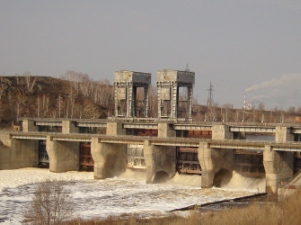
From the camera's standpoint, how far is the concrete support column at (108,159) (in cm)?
5100

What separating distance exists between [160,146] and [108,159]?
6.22m

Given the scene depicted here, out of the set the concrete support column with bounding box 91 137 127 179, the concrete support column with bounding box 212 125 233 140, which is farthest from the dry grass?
the concrete support column with bounding box 91 137 127 179

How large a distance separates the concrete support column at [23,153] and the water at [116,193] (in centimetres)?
368

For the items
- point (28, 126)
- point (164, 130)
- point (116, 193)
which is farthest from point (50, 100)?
point (116, 193)

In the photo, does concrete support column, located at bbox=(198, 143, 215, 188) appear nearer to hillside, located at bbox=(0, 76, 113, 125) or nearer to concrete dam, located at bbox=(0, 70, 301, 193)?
concrete dam, located at bbox=(0, 70, 301, 193)

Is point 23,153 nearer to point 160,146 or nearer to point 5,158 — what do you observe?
point 5,158

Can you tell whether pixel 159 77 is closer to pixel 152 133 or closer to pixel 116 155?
pixel 152 133

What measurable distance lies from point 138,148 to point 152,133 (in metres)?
5.18

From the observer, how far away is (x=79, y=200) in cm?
3888

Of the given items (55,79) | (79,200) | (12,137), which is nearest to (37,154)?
(12,137)

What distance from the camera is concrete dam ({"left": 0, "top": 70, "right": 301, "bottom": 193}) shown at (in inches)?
1720

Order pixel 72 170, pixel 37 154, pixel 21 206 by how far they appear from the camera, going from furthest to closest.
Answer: pixel 37 154 → pixel 72 170 → pixel 21 206

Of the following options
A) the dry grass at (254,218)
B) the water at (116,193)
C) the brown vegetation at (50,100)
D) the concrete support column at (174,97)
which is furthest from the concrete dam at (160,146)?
the brown vegetation at (50,100)

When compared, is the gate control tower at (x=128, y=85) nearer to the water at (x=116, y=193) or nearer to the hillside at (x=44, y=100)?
the water at (x=116, y=193)
